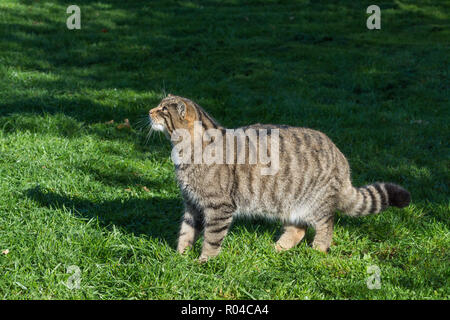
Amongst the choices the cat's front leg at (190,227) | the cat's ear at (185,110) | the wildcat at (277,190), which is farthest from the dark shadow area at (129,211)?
the cat's ear at (185,110)

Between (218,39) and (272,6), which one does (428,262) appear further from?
(272,6)

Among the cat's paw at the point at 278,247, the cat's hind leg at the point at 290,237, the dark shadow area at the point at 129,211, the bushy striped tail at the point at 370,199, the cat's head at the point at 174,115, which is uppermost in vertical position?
the cat's head at the point at 174,115

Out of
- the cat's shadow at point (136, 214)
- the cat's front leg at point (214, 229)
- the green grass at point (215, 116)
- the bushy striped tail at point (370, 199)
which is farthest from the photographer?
the cat's shadow at point (136, 214)

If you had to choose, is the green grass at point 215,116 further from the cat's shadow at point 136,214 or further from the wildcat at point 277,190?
the wildcat at point 277,190

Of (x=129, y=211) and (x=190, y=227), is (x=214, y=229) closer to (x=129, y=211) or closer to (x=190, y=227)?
(x=190, y=227)

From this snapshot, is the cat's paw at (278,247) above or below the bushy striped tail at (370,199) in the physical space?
below

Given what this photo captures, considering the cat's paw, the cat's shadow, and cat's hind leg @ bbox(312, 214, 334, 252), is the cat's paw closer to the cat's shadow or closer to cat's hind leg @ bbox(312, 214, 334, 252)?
the cat's shadow

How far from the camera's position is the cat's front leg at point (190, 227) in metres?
5.06

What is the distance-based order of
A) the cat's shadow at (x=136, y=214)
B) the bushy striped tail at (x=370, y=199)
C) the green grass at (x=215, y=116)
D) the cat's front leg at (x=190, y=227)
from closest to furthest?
the green grass at (x=215, y=116) → the cat's front leg at (x=190, y=227) → the bushy striped tail at (x=370, y=199) → the cat's shadow at (x=136, y=214)

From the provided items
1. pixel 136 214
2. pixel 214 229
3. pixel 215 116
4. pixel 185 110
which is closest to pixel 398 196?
pixel 214 229

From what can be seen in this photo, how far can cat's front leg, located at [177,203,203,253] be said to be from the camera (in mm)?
5062

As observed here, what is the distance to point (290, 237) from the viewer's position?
17.4 feet

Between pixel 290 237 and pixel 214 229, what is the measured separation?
957 mm

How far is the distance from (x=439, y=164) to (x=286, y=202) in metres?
3.22
